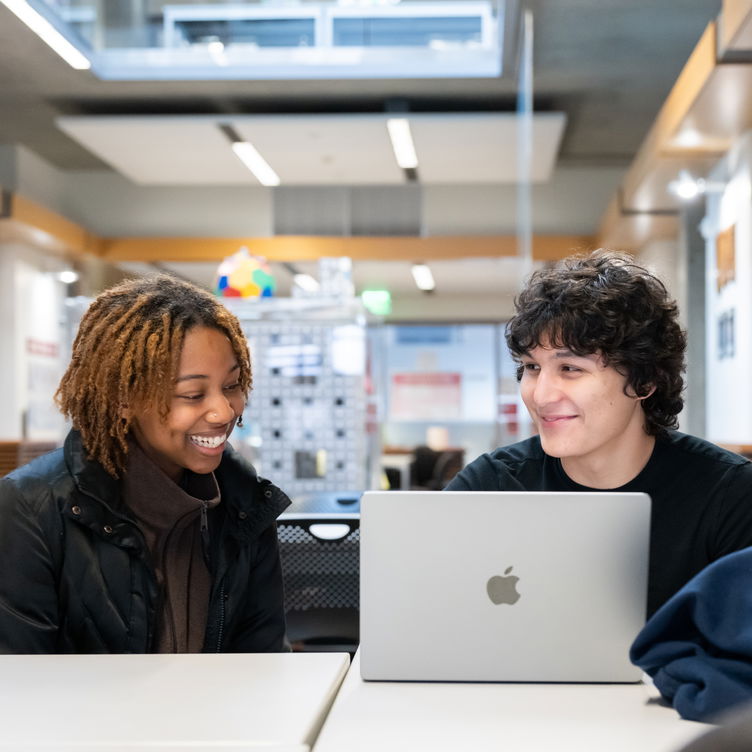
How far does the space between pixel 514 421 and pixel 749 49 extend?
9.31m

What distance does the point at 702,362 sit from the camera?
27.1 feet

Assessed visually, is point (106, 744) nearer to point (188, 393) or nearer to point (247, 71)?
point (188, 393)

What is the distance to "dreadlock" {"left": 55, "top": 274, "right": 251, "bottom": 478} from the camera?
1.85 metres

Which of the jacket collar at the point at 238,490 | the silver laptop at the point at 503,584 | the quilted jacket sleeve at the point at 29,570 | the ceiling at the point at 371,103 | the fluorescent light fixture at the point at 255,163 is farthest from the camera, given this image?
the fluorescent light fixture at the point at 255,163

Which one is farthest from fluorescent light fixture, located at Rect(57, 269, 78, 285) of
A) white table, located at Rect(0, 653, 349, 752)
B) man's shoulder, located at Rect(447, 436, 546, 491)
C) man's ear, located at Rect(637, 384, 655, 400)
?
white table, located at Rect(0, 653, 349, 752)

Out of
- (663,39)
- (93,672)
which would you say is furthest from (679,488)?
(663,39)

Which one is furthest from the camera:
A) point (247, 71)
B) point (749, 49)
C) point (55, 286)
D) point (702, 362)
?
point (55, 286)

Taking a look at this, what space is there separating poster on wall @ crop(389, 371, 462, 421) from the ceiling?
5.47 metres

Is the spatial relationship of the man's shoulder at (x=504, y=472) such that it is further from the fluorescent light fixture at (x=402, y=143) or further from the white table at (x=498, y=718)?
the fluorescent light fixture at (x=402, y=143)

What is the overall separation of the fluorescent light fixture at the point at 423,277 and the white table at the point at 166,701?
9.50m

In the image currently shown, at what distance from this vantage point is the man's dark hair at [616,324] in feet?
6.09

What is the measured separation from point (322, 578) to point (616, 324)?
86 cm

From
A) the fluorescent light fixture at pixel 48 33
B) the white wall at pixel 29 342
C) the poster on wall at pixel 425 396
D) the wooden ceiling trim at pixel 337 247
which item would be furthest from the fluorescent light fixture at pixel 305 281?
the fluorescent light fixture at pixel 48 33

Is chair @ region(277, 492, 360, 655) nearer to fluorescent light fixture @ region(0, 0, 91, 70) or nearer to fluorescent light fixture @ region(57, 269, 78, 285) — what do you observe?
fluorescent light fixture @ region(0, 0, 91, 70)
